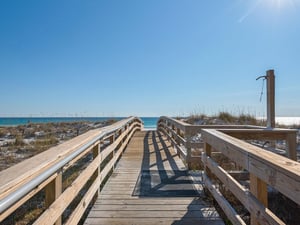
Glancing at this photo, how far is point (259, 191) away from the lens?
5.04 ft

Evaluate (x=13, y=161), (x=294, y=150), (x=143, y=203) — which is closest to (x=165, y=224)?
(x=143, y=203)

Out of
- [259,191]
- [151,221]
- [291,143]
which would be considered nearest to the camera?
[259,191]

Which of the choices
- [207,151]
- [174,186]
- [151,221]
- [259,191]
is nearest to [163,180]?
[174,186]

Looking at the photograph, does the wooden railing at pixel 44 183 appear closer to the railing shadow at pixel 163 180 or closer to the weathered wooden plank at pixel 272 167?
the railing shadow at pixel 163 180

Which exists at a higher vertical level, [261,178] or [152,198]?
[261,178]

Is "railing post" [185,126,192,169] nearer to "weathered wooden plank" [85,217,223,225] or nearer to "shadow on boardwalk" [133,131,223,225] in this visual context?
"shadow on boardwalk" [133,131,223,225]

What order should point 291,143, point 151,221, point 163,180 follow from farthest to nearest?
1. point 163,180
2. point 291,143
3. point 151,221

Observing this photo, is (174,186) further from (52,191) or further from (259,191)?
(52,191)

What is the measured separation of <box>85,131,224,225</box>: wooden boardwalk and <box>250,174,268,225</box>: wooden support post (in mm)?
941

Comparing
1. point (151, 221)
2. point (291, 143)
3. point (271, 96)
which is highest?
point (271, 96)

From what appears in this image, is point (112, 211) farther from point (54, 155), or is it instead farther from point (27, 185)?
point (27, 185)

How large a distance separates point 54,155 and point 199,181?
268 centimetres

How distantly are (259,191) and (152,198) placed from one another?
1.77 metres

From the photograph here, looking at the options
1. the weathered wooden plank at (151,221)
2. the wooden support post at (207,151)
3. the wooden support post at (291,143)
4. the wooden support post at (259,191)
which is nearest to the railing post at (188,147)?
the wooden support post at (207,151)
